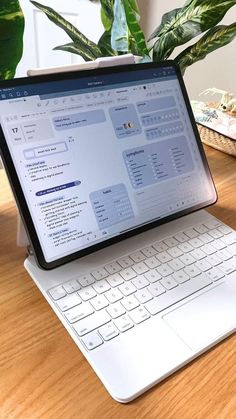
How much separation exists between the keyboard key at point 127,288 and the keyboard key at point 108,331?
50 mm

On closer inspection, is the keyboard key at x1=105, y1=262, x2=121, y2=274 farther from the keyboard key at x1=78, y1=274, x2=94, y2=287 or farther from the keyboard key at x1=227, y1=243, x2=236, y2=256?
the keyboard key at x1=227, y1=243, x2=236, y2=256

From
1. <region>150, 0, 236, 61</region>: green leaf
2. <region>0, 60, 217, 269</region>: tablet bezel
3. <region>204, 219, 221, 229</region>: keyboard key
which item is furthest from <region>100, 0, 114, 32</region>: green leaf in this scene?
<region>204, 219, 221, 229</region>: keyboard key

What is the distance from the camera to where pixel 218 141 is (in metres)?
0.83

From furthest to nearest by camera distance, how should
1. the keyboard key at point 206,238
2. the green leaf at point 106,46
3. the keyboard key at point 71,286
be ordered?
the green leaf at point 106,46, the keyboard key at point 206,238, the keyboard key at point 71,286

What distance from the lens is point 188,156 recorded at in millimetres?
568

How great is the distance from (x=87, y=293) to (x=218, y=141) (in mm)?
551

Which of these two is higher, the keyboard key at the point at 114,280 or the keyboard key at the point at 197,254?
the keyboard key at the point at 114,280

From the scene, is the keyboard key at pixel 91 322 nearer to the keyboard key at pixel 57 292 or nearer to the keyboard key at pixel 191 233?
the keyboard key at pixel 57 292

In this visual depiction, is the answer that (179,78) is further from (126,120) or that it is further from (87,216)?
(87,216)

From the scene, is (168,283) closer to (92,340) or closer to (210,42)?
(92,340)

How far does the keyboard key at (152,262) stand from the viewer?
0.48 meters

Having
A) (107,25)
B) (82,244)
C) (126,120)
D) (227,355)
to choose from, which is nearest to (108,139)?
(126,120)

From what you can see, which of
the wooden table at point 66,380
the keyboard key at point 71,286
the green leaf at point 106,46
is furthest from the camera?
the green leaf at point 106,46

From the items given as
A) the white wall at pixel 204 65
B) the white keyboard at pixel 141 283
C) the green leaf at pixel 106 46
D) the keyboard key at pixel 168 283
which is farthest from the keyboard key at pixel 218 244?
the white wall at pixel 204 65
